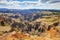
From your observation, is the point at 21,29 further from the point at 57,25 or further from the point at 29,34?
the point at 57,25

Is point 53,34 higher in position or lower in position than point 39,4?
lower

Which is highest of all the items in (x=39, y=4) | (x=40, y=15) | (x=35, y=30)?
(x=39, y=4)

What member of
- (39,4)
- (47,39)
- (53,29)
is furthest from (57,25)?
(39,4)

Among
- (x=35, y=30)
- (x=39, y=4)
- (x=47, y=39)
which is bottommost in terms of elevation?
(x=47, y=39)

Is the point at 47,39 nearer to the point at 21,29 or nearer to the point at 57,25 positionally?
the point at 57,25

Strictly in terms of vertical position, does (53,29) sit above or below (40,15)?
below

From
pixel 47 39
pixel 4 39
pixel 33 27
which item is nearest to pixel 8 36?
A: pixel 4 39

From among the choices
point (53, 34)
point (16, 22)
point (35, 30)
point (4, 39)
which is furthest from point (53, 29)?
point (4, 39)

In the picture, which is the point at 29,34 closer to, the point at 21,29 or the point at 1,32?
the point at 21,29
